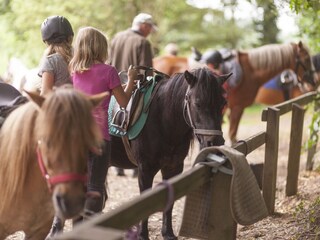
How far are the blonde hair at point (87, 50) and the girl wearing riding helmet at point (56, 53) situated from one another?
0.44 feet

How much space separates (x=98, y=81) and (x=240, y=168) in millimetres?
1308

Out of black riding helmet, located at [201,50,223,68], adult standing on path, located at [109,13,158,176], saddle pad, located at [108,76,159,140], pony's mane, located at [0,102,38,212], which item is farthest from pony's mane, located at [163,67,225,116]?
black riding helmet, located at [201,50,223,68]

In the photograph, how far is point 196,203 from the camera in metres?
3.21

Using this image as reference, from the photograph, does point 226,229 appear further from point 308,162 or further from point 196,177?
point 308,162

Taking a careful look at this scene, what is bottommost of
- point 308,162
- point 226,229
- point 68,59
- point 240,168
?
point 308,162

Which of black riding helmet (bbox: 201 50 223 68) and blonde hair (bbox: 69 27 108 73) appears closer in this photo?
blonde hair (bbox: 69 27 108 73)

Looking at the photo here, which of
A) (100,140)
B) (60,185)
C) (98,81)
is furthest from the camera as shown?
(98,81)

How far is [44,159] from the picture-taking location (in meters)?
2.72

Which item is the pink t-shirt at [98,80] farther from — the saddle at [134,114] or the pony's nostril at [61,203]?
the pony's nostril at [61,203]

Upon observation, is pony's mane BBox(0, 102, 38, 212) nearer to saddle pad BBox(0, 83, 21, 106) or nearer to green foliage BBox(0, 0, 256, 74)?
saddle pad BBox(0, 83, 21, 106)

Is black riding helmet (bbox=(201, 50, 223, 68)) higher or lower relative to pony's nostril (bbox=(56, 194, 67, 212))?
lower

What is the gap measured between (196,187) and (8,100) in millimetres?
1630

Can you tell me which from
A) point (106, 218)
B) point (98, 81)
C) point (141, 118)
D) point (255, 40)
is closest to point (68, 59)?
point (98, 81)

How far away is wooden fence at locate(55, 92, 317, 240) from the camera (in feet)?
6.41
